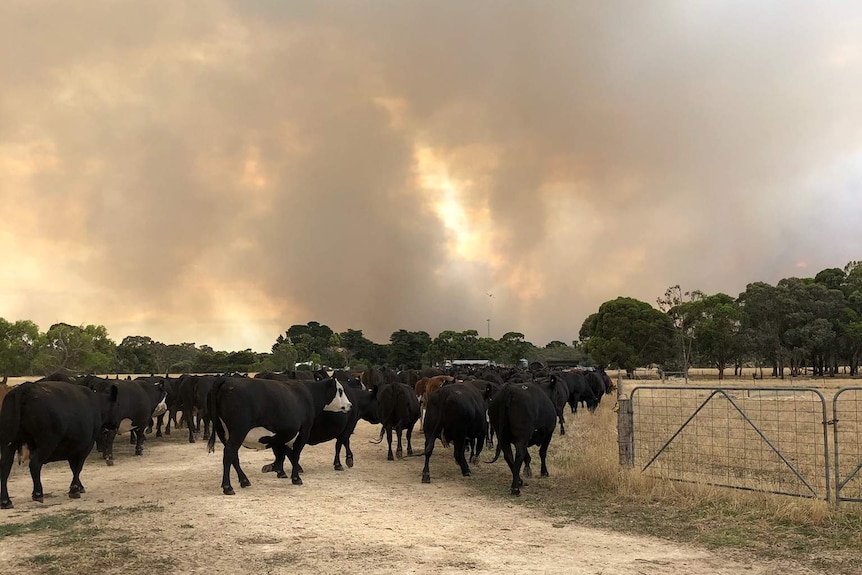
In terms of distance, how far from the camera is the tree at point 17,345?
6091 cm

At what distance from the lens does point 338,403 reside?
13203 millimetres

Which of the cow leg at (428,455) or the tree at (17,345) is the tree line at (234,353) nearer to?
the tree at (17,345)

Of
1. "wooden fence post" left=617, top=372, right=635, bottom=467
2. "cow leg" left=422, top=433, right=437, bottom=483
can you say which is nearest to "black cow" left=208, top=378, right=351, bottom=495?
"cow leg" left=422, top=433, right=437, bottom=483

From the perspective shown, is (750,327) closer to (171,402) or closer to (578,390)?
(578,390)

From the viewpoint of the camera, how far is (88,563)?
6.68 meters

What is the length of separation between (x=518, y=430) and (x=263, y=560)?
547 centimetres

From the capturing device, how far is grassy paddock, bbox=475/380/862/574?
24.6 ft

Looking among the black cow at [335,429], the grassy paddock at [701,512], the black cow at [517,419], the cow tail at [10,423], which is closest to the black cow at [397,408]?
the black cow at [335,429]

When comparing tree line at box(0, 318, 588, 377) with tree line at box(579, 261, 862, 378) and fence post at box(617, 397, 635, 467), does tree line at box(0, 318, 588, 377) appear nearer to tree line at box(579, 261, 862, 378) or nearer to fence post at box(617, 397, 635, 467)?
tree line at box(579, 261, 862, 378)

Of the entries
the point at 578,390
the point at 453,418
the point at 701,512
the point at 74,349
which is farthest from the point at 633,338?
the point at 701,512

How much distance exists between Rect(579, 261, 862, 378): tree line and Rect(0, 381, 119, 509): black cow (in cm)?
6379

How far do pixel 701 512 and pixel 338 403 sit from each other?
23.8 ft

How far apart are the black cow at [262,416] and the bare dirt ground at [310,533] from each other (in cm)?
56

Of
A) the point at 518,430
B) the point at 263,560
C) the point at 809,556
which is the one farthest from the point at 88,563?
the point at 809,556
